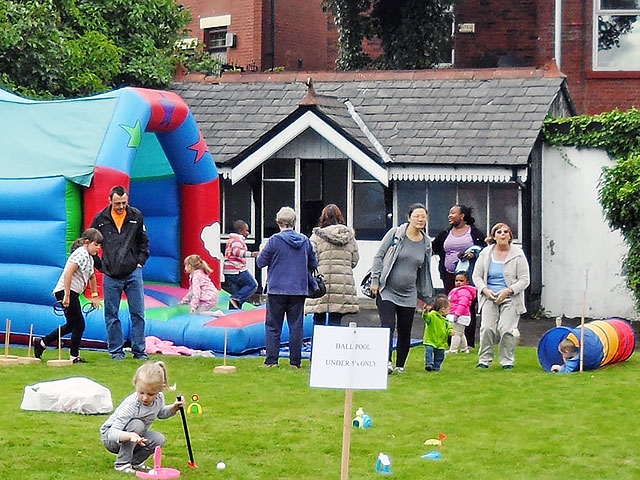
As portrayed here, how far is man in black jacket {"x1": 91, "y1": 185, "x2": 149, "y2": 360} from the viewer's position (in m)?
13.7

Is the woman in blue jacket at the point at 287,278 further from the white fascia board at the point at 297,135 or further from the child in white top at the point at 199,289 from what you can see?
the white fascia board at the point at 297,135

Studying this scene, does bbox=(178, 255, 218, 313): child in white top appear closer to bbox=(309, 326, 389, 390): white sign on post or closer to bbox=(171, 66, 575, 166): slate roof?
bbox=(171, 66, 575, 166): slate roof

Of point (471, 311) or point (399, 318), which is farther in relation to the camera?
point (471, 311)

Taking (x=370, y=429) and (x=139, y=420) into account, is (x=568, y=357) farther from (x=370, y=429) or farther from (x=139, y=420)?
(x=139, y=420)

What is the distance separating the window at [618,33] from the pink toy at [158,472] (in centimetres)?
1888

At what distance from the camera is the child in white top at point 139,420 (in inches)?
324

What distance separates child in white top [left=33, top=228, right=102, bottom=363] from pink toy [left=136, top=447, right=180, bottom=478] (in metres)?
5.22

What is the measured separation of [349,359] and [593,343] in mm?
6273

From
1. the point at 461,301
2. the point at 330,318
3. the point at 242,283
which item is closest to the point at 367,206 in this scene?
the point at 242,283

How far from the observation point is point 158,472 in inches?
328

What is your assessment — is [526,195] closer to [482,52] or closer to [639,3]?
[639,3]

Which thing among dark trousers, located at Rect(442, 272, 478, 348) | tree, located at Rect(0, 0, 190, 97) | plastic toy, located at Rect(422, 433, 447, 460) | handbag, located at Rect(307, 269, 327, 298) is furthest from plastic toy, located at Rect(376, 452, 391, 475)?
tree, located at Rect(0, 0, 190, 97)

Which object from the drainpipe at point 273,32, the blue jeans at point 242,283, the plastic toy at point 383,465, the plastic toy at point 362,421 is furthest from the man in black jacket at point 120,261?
the drainpipe at point 273,32

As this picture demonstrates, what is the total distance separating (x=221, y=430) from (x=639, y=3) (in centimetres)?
1757
